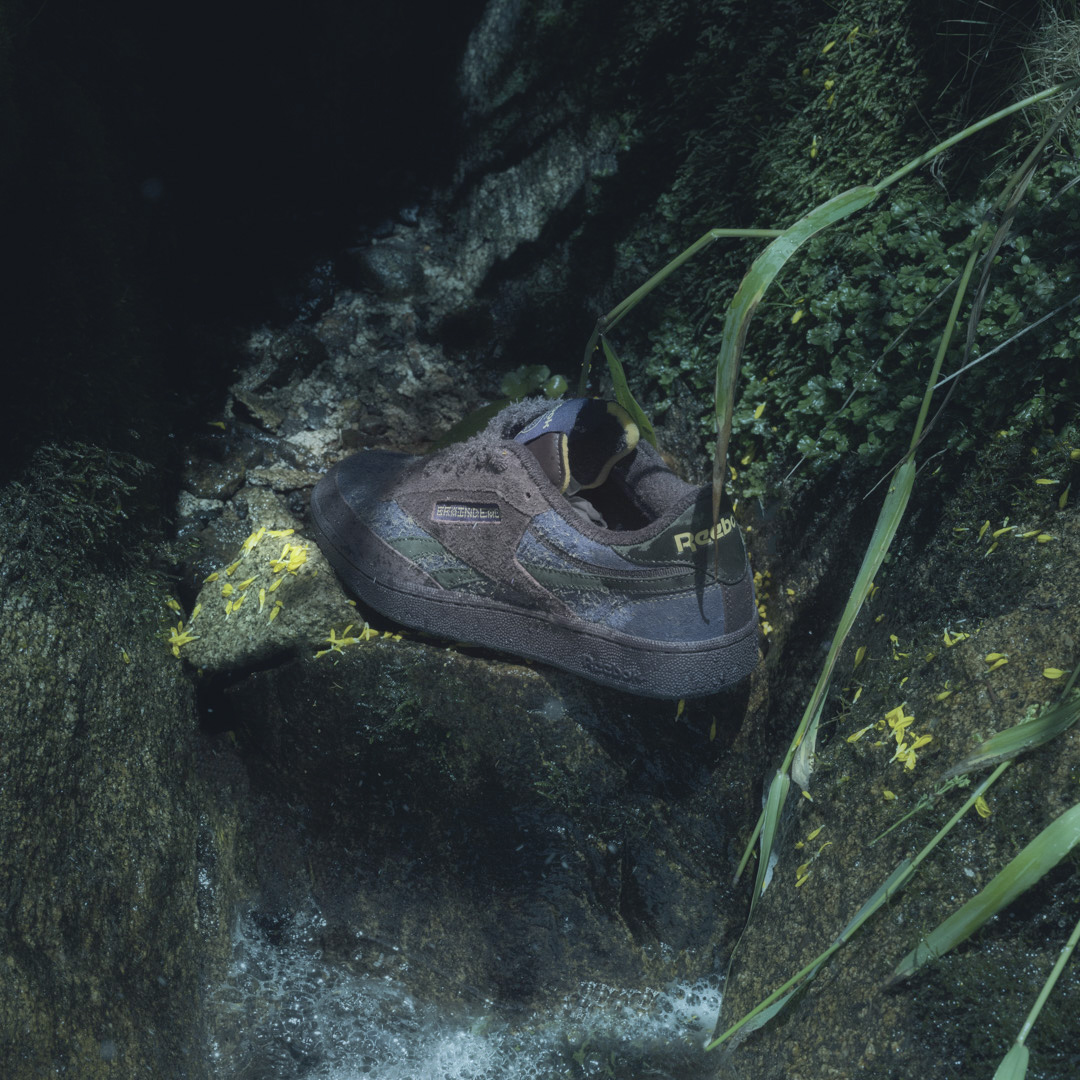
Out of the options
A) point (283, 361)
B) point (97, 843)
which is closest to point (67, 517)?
point (97, 843)

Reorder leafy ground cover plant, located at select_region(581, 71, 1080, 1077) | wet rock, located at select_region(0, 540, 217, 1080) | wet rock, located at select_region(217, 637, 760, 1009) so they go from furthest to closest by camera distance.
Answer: wet rock, located at select_region(217, 637, 760, 1009), wet rock, located at select_region(0, 540, 217, 1080), leafy ground cover plant, located at select_region(581, 71, 1080, 1077)

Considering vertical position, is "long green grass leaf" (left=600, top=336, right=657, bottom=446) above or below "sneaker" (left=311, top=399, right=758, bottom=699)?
above

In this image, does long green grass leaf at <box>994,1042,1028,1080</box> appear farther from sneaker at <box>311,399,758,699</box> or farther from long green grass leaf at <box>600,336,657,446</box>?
long green grass leaf at <box>600,336,657,446</box>

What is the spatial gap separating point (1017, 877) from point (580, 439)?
1.44 meters

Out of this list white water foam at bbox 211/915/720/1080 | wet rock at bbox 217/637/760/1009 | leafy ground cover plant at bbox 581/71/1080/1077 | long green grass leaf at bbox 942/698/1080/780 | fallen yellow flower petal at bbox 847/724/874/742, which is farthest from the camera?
wet rock at bbox 217/637/760/1009

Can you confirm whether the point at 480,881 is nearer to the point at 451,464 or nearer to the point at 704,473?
the point at 451,464

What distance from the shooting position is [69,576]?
76.4 inches

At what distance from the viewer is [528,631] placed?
2123 millimetres

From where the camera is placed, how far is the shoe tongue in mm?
2201

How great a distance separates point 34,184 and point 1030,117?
2.33 meters

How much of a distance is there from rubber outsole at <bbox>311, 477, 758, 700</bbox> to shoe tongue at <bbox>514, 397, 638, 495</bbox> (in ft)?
1.31

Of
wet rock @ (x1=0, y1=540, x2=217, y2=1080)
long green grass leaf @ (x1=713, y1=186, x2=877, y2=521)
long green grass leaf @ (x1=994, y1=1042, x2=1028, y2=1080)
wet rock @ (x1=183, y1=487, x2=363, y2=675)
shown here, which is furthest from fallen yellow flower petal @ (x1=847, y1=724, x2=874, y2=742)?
wet rock @ (x1=0, y1=540, x2=217, y2=1080)

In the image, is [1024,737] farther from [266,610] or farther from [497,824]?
[266,610]

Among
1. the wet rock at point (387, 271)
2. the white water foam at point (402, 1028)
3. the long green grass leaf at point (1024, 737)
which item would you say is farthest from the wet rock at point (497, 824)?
the wet rock at point (387, 271)
